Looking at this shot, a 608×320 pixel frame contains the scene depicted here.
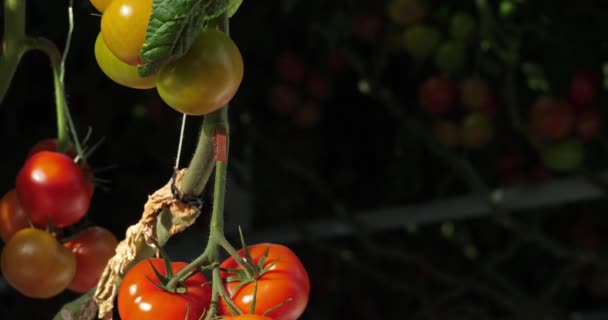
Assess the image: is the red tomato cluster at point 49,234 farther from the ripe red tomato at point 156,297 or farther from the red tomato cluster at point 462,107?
the red tomato cluster at point 462,107

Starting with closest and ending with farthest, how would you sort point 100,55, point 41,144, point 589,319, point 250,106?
1. point 100,55
2. point 41,144
3. point 250,106
4. point 589,319

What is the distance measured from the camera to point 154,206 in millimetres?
461

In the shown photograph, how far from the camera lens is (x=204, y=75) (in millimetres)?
392

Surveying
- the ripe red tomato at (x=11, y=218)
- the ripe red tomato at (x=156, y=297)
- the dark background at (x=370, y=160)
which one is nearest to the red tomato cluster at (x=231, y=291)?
the ripe red tomato at (x=156, y=297)

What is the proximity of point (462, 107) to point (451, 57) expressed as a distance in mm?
107

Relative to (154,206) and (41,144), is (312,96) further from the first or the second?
(154,206)

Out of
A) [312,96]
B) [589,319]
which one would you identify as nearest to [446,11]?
[312,96]

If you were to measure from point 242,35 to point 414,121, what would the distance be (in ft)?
1.46

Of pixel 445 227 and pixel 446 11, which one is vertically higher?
pixel 446 11

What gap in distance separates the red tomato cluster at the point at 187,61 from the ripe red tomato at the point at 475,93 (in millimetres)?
1088

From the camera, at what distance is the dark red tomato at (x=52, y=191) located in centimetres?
61

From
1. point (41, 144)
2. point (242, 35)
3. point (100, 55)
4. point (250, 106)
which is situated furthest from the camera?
point (250, 106)

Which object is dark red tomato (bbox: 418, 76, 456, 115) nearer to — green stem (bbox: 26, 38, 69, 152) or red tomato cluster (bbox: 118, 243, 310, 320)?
green stem (bbox: 26, 38, 69, 152)

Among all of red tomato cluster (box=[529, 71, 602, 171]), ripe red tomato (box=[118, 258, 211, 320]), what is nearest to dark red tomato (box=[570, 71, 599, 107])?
red tomato cluster (box=[529, 71, 602, 171])
